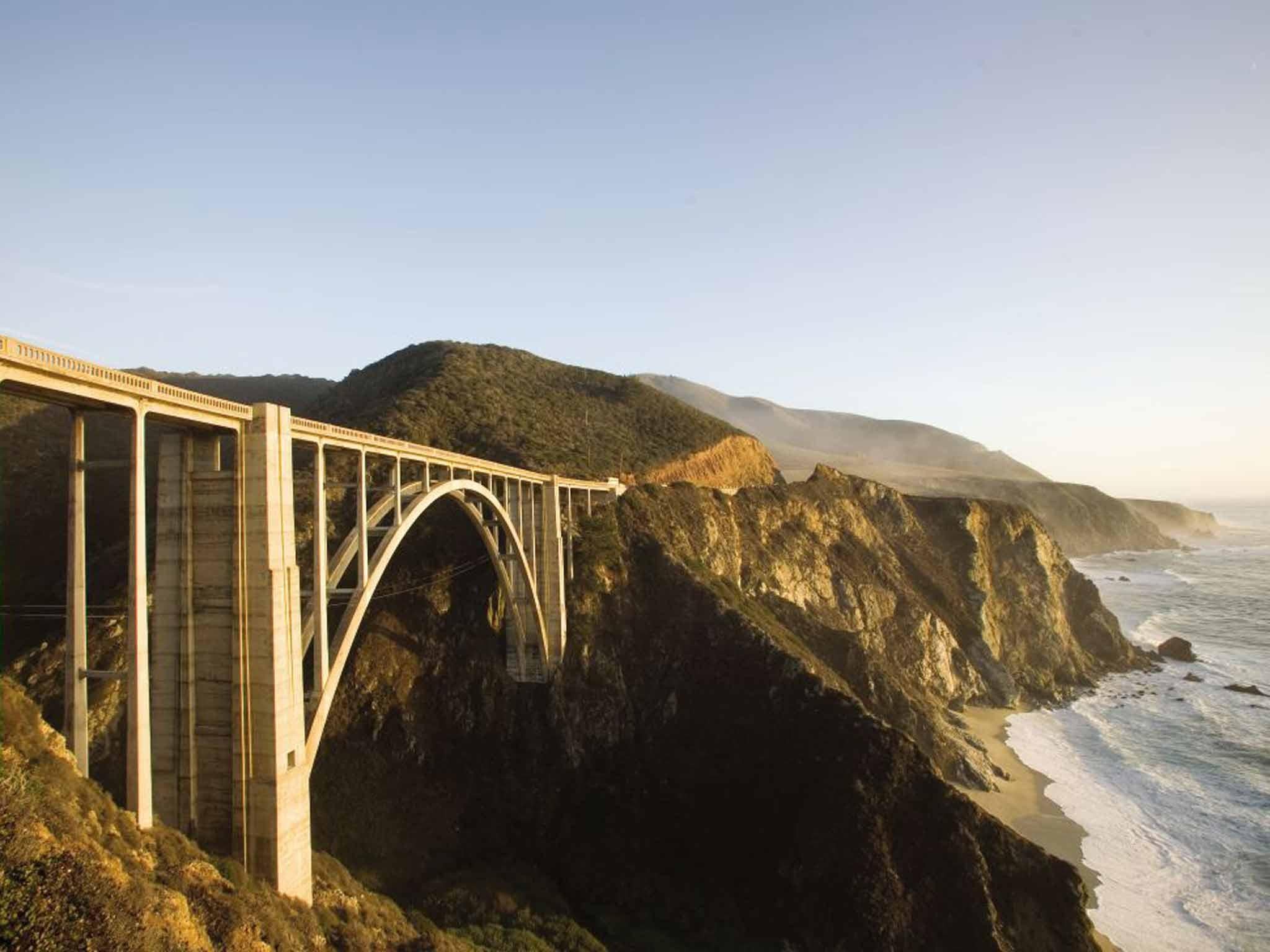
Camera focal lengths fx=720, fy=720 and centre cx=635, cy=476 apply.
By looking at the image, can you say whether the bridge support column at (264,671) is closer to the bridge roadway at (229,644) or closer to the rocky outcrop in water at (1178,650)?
the bridge roadway at (229,644)

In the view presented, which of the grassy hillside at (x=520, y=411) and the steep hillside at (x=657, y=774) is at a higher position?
the grassy hillside at (x=520, y=411)

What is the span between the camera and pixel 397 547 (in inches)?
1215

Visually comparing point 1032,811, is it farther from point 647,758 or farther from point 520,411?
point 520,411

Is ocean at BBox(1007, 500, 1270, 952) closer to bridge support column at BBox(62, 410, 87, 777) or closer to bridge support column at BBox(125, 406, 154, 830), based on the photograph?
bridge support column at BBox(125, 406, 154, 830)

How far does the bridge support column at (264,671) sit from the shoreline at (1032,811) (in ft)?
82.2

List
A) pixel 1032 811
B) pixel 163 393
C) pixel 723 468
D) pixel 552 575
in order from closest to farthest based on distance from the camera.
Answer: pixel 163 393 → pixel 1032 811 → pixel 552 575 → pixel 723 468

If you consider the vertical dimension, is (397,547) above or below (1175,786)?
above

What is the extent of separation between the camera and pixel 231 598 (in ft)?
44.9

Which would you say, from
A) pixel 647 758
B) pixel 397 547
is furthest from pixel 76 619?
pixel 647 758

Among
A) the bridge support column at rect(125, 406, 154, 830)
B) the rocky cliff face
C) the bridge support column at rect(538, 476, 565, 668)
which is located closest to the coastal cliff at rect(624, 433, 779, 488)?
the rocky cliff face

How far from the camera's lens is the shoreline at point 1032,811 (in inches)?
1105

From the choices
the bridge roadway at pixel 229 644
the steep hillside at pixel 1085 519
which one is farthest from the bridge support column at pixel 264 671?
the steep hillside at pixel 1085 519

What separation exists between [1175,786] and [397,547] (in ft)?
124

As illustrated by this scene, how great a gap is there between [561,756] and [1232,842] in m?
27.4
